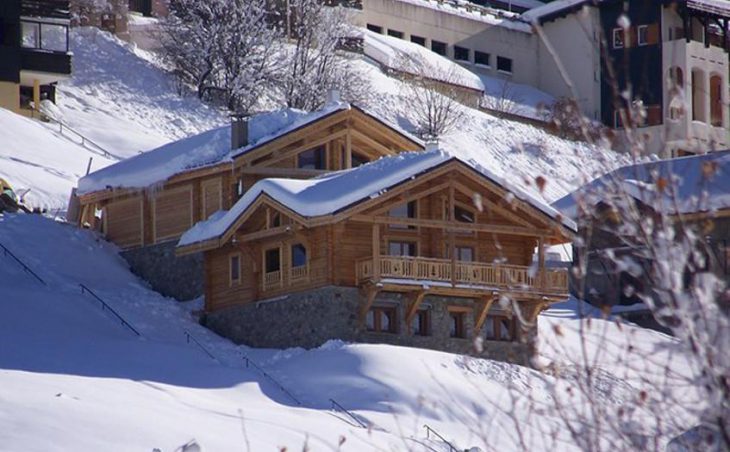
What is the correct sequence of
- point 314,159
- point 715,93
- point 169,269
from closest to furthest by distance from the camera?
point 314,159
point 169,269
point 715,93

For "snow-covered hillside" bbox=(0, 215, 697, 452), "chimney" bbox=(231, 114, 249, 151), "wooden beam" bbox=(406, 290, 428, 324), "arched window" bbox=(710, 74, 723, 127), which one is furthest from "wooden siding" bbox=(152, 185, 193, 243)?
"arched window" bbox=(710, 74, 723, 127)

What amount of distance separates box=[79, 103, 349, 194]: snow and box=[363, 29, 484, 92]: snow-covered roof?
2826cm

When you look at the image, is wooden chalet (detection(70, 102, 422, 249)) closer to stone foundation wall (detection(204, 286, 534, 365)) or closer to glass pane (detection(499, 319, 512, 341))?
stone foundation wall (detection(204, 286, 534, 365))

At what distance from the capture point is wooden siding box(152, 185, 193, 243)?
45.4 meters

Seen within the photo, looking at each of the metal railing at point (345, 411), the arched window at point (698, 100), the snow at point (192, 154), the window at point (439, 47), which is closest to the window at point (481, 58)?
the window at point (439, 47)

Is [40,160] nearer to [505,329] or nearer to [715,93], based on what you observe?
[505,329]

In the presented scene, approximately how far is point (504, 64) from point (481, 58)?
1184mm

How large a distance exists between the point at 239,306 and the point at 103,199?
296 inches

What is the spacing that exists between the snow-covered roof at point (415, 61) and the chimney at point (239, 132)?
100 feet

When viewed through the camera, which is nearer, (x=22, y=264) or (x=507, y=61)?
(x=22, y=264)

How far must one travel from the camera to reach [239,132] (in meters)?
44.2

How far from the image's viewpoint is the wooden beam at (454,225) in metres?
39.1

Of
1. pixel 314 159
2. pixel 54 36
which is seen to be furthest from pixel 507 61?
pixel 314 159

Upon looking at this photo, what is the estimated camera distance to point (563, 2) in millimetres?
80688
